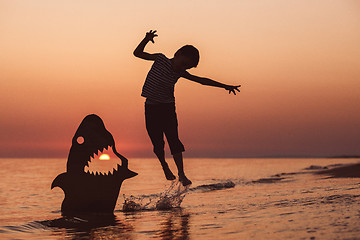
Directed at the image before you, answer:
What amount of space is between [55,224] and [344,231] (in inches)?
171

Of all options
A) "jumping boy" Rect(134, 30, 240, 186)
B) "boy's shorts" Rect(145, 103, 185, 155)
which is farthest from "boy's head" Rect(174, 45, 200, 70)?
"boy's shorts" Rect(145, 103, 185, 155)

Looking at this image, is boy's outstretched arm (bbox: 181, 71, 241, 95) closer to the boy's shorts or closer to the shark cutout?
the boy's shorts

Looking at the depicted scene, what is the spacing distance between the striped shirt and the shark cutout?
1.18m

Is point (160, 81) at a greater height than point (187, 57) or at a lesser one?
lesser

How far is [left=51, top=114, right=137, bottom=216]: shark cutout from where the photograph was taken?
7.84 meters

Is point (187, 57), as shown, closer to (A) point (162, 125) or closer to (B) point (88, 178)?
(A) point (162, 125)

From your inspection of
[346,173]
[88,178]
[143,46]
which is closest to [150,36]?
[143,46]

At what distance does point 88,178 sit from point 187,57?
2.76 meters

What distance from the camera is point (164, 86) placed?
7.18 meters

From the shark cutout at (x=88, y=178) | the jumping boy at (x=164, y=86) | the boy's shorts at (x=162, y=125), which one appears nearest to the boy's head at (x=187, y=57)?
the jumping boy at (x=164, y=86)

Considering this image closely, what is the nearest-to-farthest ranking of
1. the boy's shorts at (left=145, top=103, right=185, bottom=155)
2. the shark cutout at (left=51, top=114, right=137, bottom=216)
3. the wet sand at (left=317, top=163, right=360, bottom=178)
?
1. the boy's shorts at (left=145, top=103, right=185, bottom=155)
2. the shark cutout at (left=51, top=114, right=137, bottom=216)
3. the wet sand at (left=317, top=163, right=360, bottom=178)

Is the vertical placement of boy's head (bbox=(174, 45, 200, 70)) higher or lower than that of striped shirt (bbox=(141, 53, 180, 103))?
higher

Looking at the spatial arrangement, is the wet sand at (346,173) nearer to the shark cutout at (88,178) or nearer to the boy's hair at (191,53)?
the shark cutout at (88,178)

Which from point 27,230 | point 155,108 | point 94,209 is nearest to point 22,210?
point 94,209
